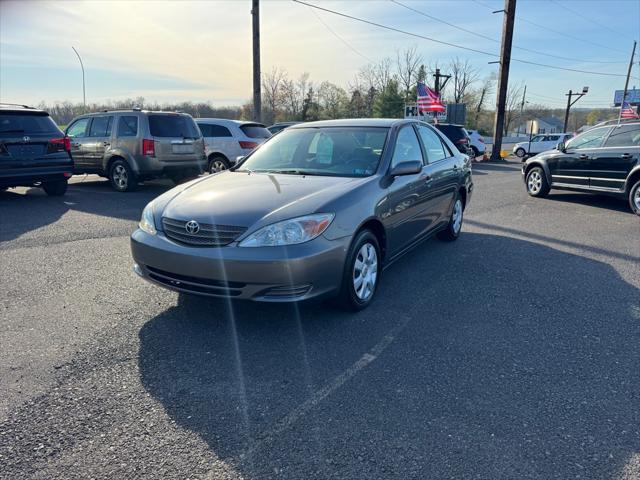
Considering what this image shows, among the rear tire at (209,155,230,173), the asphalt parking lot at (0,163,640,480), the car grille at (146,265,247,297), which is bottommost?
the asphalt parking lot at (0,163,640,480)

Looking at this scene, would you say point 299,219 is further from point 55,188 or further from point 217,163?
point 217,163

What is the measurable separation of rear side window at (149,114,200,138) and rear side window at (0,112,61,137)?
184cm

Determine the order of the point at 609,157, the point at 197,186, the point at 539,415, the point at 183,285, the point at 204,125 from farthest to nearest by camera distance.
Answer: the point at 204,125 → the point at 609,157 → the point at 197,186 → the point at 183,285 → the point at 539,415

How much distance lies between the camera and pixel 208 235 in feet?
11.4

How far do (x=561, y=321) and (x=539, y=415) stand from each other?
A: 5.07 ft

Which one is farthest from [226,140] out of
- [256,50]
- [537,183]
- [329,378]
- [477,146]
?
[477,146]

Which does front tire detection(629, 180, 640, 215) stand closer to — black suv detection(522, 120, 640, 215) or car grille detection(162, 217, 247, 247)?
black suv detection(522, 120, 640, 215)

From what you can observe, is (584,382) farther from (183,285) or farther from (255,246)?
(183,285)

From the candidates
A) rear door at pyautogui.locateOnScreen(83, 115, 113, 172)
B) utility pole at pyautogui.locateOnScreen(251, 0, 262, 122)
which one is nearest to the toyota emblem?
rear door at pyautogui.locateOnScreen(83, 115, 113, 172)

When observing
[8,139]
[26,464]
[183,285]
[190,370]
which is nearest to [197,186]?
[183,285]

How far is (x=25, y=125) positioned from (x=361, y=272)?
7.98 m

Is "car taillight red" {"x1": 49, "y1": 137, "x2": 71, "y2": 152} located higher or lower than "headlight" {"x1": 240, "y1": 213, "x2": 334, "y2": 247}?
higher

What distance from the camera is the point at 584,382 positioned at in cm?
304

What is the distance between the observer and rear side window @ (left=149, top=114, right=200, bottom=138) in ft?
32.8
